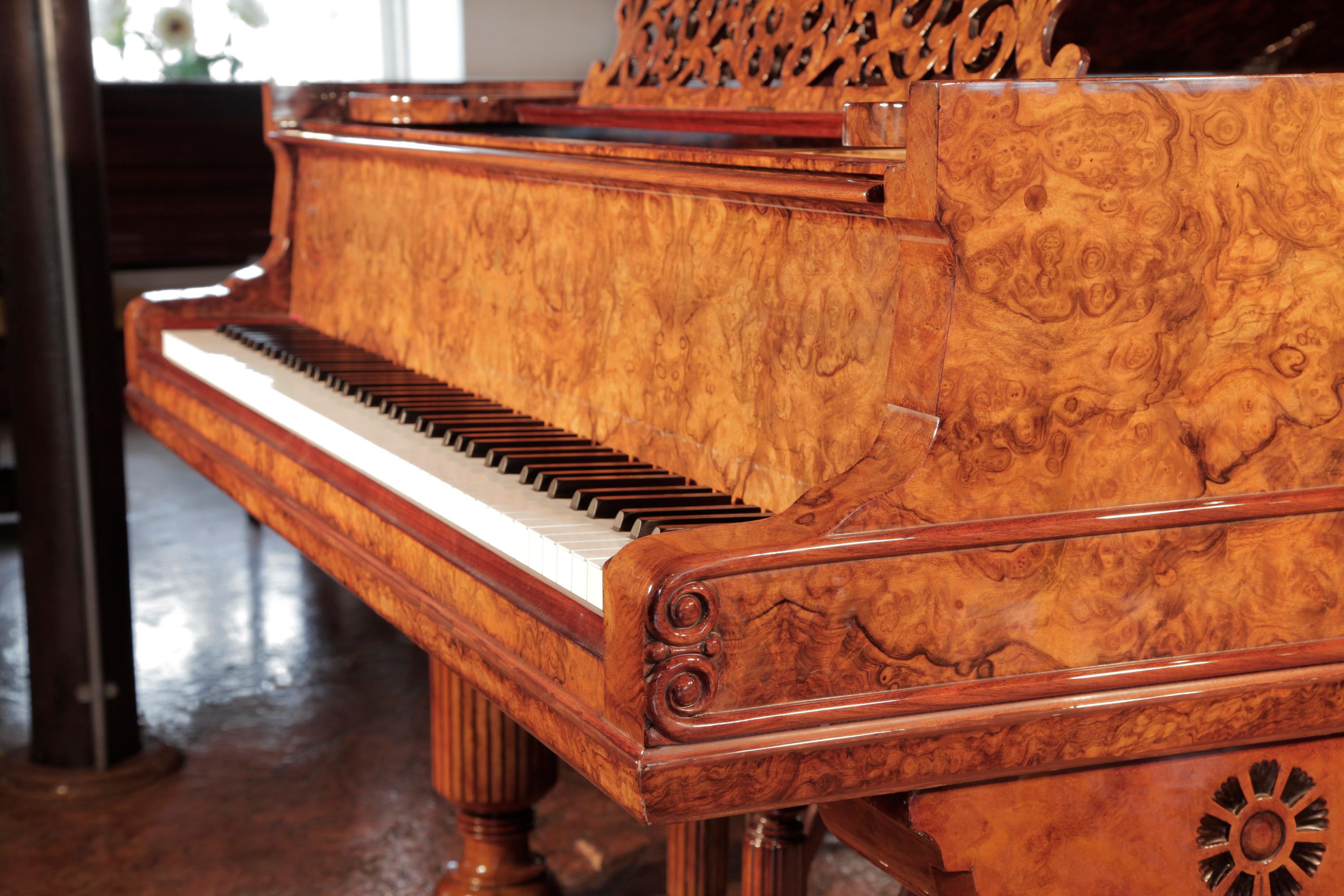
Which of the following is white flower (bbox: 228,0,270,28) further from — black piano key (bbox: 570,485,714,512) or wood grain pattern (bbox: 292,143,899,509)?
black piano key (bbox: 570,485,714,512)

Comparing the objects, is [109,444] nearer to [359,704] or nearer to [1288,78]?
[359,704]

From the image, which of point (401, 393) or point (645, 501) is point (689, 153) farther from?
point (401, 393)

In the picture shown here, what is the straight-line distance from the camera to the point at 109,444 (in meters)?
3.17

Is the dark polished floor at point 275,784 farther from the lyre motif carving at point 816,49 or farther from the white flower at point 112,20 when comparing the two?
the white flower at point 112,20

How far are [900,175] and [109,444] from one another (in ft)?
7.75

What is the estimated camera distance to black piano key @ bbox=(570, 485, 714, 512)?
5.17 ft

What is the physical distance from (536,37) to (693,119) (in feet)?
19.0

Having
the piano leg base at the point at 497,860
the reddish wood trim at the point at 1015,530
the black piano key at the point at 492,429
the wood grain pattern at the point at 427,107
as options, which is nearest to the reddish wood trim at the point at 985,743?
the reddish wood trim at the point at 1015,530

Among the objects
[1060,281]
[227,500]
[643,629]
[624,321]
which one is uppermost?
[1060,281]

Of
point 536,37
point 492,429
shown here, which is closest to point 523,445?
point 492,429

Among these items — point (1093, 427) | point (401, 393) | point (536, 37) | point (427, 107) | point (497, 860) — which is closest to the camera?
point (1093, 427)

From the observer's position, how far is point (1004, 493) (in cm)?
127

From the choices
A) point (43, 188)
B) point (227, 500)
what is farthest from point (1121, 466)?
point (227, 500)

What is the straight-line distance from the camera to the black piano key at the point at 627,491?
5.17ft
